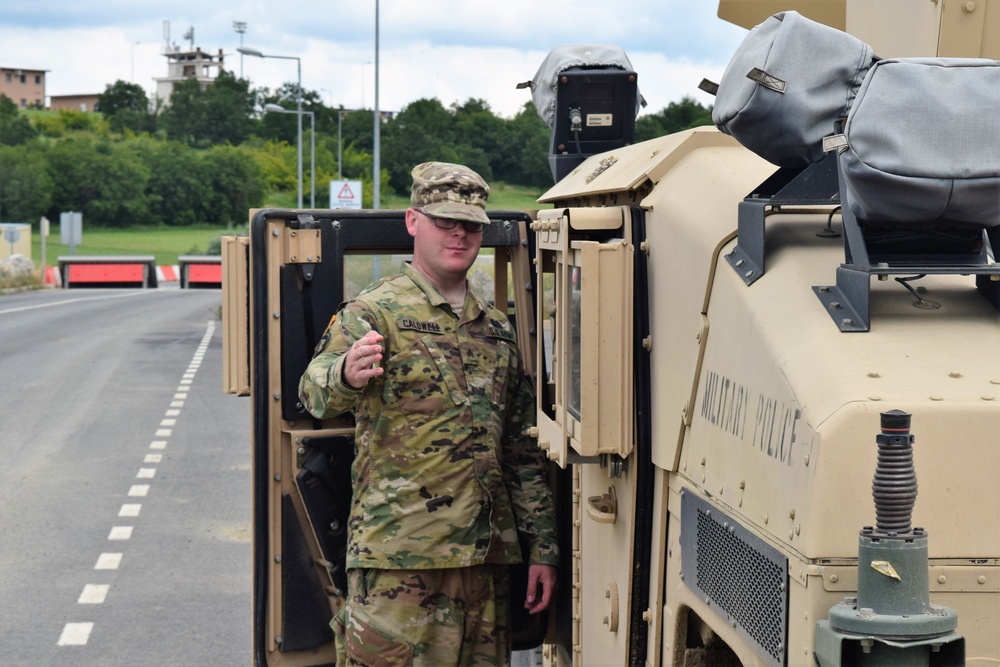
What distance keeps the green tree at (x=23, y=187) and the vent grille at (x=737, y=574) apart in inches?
3648

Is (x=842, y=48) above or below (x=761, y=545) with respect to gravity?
above

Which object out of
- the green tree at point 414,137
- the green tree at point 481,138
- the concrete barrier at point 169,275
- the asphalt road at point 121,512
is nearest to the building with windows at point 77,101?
the green tree at point 414,137

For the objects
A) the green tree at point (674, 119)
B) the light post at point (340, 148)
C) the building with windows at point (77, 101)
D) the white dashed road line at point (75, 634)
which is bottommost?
the white dashed road line at point (75, 634)

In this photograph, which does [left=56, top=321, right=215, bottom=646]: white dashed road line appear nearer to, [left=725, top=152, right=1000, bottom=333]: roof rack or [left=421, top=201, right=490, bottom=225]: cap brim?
[left=421, top=201, right=490, bottom=225]: cap brim

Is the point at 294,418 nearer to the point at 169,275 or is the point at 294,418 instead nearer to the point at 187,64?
the point at 169,275

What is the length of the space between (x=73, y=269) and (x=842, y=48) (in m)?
47.4

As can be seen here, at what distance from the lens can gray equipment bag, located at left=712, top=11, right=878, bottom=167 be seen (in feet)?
9.35

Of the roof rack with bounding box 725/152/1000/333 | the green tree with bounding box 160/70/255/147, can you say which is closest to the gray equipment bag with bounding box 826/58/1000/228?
the roof rack with bounding box 725/152/1000/333

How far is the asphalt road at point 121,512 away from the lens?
7.68 m

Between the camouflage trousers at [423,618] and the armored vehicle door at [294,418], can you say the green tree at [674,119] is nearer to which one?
the armored vehicle door at [294,418]

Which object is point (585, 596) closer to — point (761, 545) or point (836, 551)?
point (761, 545)

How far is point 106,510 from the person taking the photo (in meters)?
10.7

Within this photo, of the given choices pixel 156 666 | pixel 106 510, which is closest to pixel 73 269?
pixel 106 510

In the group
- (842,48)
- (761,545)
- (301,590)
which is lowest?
(301,590)
